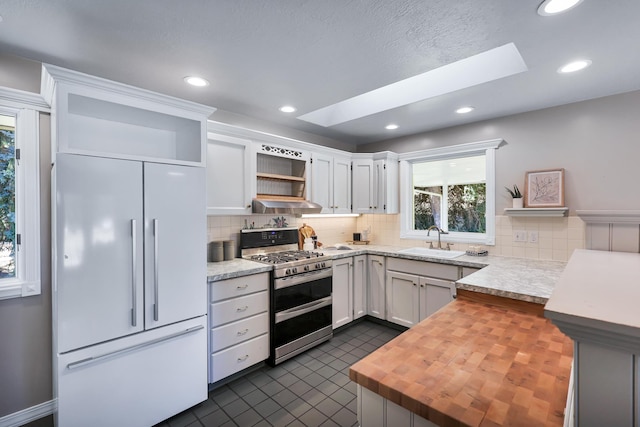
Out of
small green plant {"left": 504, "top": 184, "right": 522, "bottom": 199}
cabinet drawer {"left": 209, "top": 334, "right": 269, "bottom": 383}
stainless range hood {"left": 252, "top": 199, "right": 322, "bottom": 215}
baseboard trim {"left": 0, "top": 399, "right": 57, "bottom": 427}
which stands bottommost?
baseboard trim {"left": 0, "top": 399, "right": 57, "bottom": 427}

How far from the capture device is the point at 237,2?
1437 mm

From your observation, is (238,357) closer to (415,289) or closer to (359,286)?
(359,286)

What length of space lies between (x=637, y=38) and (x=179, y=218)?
10.2ft

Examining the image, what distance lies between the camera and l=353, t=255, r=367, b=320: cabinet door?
3.56 metres

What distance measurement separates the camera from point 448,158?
3672 millimetres

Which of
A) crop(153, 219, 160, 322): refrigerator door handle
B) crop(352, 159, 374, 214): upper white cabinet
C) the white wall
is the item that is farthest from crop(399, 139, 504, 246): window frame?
crop(153, 219, 160, 322): refrigerator door handle

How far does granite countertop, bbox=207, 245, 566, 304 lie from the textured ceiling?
151 centimetres

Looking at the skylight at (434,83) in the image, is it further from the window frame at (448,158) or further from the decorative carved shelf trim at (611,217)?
the decorative carved shelf trim at (611,217)

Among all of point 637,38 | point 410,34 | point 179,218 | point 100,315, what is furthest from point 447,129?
point 100,315

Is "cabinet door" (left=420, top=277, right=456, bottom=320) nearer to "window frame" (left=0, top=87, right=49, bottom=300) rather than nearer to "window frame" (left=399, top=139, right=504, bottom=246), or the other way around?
"window frame" (left=399, top=139, right=504, bottom=246)

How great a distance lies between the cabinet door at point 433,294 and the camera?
9.79 ft

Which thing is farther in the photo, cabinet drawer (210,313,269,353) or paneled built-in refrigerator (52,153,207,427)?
cabinet drawer (210,313,269,353)

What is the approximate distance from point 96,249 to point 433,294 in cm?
296

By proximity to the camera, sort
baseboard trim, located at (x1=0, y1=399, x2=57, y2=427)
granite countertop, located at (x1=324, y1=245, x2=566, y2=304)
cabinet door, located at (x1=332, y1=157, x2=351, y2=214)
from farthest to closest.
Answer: cabinet door, located at (x1=332, y1=157, x2=351, y2=214) → baseboard trim, located at (x1=0, y1=399, x2=57, y2=427) → granite countertop, located at (x1=324, y1=245, x2=566, y2=304)
